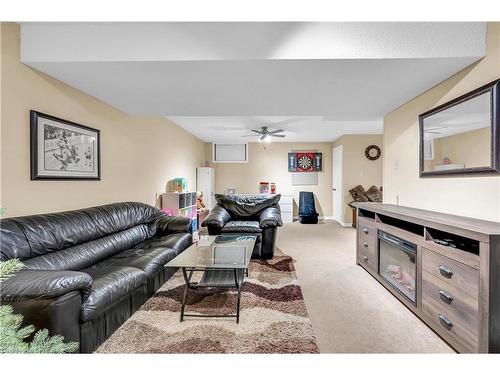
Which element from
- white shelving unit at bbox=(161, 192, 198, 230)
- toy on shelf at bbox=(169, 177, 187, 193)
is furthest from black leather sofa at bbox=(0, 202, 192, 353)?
toy on shelf at bbox=(169, 177, 187, 193)

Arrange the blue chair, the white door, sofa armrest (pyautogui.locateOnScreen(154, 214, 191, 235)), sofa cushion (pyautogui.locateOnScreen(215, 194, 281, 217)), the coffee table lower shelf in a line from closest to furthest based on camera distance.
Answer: the coffee table lower shelf < sofa armrest (pyautogui.locateOnScreen(154, 214, 191, 235)) < sofa cushion (pyautogui.locateOnScreen(215, 194, 281, 217)) < the white door < the blue chair

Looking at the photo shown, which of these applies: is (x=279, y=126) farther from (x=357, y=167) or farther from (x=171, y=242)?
(x=171, y=242)

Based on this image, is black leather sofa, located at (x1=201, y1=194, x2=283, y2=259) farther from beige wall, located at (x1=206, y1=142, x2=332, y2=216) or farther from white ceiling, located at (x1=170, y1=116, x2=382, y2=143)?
beige wall, located at (x1=206, y1=142, x2=332, y2=216)

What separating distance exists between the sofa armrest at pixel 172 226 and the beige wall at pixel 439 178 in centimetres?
282

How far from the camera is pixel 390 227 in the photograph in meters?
2.41

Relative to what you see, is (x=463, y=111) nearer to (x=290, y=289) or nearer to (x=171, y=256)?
(x=290, y=289)

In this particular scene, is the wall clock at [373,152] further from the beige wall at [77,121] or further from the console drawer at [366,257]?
the beige wall at [77,121]

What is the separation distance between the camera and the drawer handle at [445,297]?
5.23 feet

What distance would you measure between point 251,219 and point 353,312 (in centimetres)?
243

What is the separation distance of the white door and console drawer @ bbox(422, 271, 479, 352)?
4.54 meters

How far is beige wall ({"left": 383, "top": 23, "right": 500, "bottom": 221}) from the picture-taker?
1.73 meters

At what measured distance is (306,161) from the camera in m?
7.14

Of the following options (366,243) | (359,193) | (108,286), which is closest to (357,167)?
(359,193)

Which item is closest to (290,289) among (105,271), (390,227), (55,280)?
(390,227)
